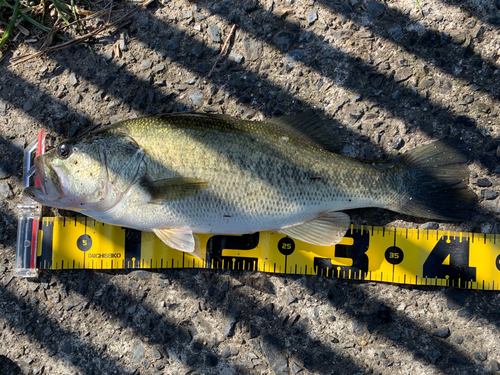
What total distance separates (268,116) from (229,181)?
799 millimetres

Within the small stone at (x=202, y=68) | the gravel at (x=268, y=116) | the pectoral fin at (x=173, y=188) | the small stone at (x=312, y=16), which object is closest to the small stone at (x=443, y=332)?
the gravel at (x=268, y=116)

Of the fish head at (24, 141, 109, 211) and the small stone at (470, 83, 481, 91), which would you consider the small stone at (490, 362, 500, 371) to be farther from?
the fish head at (24, 141, 109, 211)

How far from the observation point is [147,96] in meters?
2.90

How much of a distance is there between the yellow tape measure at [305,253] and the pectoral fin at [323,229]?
0.61ft

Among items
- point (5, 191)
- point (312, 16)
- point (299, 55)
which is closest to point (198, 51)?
point (299, 55)

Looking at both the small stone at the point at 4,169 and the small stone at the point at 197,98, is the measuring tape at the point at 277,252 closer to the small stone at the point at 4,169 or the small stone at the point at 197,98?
the small stone at the point at 4,169

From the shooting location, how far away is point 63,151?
2410mm

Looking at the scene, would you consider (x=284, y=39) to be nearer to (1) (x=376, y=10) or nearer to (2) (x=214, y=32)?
(2) (x=214, y=32)

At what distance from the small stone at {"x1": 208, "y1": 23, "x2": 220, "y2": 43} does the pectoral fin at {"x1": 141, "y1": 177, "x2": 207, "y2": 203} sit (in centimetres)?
138

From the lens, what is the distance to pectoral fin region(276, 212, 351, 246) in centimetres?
258

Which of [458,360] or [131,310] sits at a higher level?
[131,310]

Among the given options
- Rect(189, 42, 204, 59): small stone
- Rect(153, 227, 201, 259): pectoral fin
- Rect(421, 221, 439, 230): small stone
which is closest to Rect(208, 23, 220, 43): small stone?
Rect(189, 42, 204, 59): small stone

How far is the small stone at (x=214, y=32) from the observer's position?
9.57 ft

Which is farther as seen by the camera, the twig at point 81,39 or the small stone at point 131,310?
the twig at point 81,39
